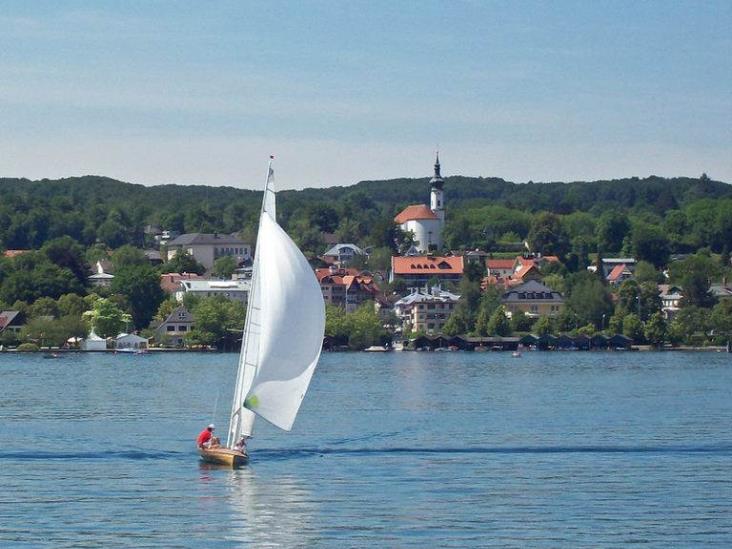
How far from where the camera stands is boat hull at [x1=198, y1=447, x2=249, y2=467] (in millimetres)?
40434

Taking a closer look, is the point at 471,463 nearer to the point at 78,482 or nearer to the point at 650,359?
the point at 78,482

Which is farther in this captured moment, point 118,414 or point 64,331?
point 64,331

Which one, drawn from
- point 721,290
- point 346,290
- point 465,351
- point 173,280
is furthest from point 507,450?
point 173,280

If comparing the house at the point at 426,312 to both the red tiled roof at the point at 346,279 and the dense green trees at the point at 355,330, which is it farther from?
the dense green trees at the point at 355,330

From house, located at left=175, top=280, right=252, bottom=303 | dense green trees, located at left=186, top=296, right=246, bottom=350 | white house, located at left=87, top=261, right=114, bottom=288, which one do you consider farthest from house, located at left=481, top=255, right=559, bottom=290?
dense green trees, located at left=186, top=296, right=246, bottom=350

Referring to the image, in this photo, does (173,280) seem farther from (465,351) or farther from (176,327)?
(465,351)

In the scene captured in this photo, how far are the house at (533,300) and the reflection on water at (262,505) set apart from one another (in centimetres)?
12293

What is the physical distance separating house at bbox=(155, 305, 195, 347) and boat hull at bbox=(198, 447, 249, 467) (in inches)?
4001

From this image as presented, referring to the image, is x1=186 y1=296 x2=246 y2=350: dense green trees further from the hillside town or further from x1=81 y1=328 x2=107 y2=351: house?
x1=81 y1=328 x2=107 y2=351: house

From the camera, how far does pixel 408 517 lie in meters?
33.5

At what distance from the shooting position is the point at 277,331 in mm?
39969

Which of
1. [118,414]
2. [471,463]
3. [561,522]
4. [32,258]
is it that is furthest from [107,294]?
[561,522]

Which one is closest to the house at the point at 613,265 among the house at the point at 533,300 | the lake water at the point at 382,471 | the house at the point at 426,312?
the house at the point at 533,300

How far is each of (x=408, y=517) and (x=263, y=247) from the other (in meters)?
9.17
